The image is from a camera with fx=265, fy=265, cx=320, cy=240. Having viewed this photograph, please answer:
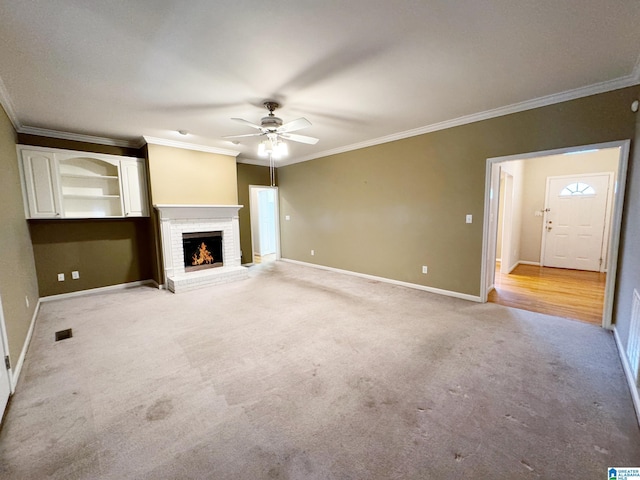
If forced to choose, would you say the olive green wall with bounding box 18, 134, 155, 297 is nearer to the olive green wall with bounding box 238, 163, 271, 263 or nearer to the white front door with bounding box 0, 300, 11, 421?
the olive green wall with bounding box 238, 163, 271, 263

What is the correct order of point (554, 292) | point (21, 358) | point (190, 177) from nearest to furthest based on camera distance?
point (21, 358) < point (554, 292) < point (190, 177)

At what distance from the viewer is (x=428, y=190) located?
4195 millimetres

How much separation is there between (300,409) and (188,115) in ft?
11.7

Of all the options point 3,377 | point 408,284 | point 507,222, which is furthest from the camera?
point 507,222

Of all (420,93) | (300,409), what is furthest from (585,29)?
(300,409)

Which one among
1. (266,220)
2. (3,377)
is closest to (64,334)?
(3,377)

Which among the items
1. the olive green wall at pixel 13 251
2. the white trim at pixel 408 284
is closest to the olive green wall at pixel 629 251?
the white trim at pixel 408 284

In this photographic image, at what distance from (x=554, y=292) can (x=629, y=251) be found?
196cm

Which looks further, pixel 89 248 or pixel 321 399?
pixel 89 248

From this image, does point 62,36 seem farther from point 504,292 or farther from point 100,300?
point 504,292

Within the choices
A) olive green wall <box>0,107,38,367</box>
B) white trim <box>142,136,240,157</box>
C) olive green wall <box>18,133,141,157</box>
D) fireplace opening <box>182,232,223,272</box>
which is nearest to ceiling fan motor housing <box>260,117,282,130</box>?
white trim <box>142,136,240,157</box>

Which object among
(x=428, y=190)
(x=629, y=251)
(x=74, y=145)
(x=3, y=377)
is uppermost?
(x=74, y=145)

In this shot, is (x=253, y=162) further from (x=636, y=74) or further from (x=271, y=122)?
(x=636, y=74)

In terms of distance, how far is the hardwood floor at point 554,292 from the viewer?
3.44 m
